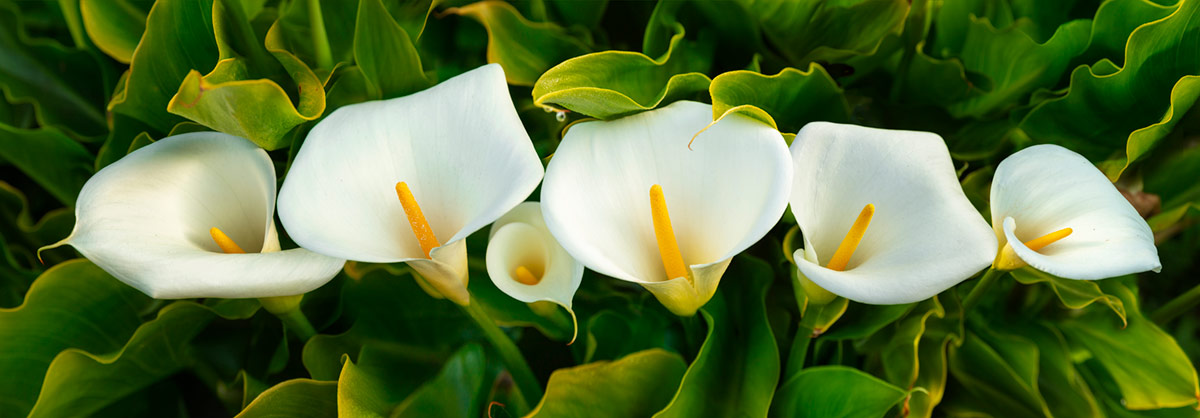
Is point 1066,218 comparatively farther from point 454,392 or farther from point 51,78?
point 51,78

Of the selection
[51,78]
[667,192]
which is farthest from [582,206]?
[51,78]

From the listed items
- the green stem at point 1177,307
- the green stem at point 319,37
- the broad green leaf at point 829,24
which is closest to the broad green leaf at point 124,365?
the green stem at point 319,37

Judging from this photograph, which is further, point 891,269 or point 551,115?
point 551,115

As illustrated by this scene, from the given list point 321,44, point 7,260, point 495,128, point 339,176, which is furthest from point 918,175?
point 7,260

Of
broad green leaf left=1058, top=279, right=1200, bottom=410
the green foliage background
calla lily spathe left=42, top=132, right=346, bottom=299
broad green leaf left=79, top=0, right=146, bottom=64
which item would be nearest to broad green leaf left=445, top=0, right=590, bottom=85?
the green foliage background

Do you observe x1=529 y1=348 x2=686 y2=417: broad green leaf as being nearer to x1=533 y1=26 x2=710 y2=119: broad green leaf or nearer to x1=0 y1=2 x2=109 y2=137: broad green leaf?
x1=533 y1=26 x2=710 y2=119: broad green leaf

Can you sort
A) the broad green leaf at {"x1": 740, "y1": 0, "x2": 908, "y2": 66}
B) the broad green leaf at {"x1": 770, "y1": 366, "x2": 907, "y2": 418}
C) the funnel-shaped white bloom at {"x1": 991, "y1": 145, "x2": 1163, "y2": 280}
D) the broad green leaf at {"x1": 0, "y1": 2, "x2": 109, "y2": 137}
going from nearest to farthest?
1. the funnel-shaped white bloom at {"x1": 991, "y1": 145, "x2": 1163, "y2": 280}
2. the broad green leaf at {"x1": 770, "y1": 366, "x2": 907, "y2": 418}
3. the broad green leaf at {"x1": 740, "y1": 0, "x2": 908, "y2": 66}
4. the broad green leaf at {"x1": 0, "y1": 2, "x2": 109, "y2": 137}

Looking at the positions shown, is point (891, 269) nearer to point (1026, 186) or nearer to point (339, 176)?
point (1026, 186)
